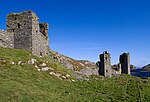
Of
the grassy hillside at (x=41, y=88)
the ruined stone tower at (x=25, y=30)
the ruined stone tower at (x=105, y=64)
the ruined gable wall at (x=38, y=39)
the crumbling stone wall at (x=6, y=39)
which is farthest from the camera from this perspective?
the ruined stone tower at (x=105, y=64)

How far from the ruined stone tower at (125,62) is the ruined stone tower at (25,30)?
4229cm

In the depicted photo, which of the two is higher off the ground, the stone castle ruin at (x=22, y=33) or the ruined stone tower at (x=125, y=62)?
the stone castle ruin at (x=22, y=33)

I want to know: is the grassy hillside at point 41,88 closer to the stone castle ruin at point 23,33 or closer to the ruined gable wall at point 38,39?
the stone castle ruin at point 23,33

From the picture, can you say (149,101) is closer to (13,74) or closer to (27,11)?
(13,74)

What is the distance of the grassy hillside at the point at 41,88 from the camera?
24.1 m

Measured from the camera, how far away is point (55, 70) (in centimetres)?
3641

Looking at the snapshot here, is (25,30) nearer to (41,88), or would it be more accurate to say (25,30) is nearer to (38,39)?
(38,39)

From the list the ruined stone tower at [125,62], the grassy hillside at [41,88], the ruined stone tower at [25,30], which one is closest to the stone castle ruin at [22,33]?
the ruined stone tower at [25,30]

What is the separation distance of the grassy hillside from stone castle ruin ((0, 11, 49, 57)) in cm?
274

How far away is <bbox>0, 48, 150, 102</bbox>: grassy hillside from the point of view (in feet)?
79.2

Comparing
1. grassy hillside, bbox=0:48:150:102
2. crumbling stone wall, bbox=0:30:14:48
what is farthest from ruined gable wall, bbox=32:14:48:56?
crumbling stone wall, bbox=0:30:14:48

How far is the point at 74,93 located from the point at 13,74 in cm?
806

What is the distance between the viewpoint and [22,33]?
39.6m

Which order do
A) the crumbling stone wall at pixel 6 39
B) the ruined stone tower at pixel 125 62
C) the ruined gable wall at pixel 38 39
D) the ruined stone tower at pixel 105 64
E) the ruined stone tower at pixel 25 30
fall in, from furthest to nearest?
1. the ruined stone tower at pixel 125 62
2. the ruined stone tower at pixel 105 64
3. the ruined gable wall at pixel 38 39
4. the ruined stone tower at pixel 25 30
5. the crumbling stone wall at pixel 6 39
